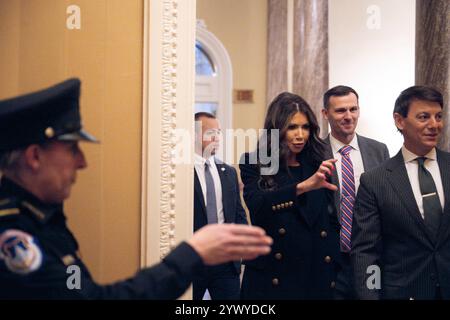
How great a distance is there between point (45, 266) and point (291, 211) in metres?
0.94

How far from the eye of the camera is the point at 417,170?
1.87 m

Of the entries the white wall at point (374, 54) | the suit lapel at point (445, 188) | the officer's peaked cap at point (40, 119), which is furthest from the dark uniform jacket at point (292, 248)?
the white wall at point (374, 54)

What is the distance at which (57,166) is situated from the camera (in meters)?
1.16

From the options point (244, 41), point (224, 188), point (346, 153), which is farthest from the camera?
point (244, 41)

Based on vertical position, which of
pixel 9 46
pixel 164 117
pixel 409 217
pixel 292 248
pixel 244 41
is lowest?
pixel 292 248

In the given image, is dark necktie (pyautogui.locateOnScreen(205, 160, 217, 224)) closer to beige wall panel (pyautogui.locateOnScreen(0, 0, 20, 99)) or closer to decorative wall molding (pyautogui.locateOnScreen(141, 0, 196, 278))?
decorative wall molding (pyautogui.locateOnScreen(141, 0, 196, 278))

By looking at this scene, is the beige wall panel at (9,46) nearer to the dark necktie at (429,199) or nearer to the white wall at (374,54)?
the dark necktie at (429,199)

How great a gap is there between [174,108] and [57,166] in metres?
0.62

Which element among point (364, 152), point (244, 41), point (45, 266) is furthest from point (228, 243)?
point (244, 41)

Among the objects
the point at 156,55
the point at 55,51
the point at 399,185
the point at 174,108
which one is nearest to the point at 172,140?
the point at 174,108

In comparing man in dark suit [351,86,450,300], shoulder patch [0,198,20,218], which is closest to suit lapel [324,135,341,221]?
man in dark suit [351,86,450,300]

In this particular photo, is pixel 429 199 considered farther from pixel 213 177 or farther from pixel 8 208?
pixel 8 208

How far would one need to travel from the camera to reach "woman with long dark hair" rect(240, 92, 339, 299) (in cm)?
176
